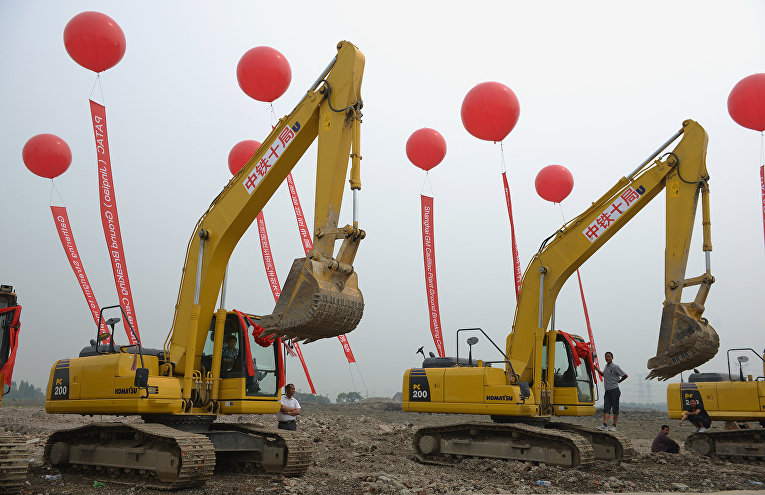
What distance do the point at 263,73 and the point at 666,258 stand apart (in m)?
8.72

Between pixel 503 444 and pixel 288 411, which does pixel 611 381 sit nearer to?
pixel 503 444

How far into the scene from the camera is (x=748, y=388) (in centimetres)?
1314

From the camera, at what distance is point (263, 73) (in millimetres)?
13758

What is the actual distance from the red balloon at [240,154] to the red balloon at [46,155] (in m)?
3.89

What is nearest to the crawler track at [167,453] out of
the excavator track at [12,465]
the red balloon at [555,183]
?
the excavator track at [12,465]

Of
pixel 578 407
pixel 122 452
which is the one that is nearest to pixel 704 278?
pixel 578 407

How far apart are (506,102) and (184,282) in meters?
8.00

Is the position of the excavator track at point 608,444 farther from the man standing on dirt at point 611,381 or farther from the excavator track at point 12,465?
the excavator track at point 12,465

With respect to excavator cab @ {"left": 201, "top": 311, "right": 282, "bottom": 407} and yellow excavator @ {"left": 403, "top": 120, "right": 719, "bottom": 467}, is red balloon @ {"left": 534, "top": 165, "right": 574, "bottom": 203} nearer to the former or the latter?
yellow excavator @ {"left": 403, "top": 120, "right": 719, "bottom": 467}

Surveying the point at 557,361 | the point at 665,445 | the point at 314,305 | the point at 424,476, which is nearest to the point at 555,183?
the point at 557,361

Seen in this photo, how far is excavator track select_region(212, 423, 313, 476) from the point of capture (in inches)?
354

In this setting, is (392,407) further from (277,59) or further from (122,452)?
(122,452)

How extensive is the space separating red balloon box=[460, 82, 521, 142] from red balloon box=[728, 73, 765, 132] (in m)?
5.29

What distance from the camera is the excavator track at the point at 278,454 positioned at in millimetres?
8992
